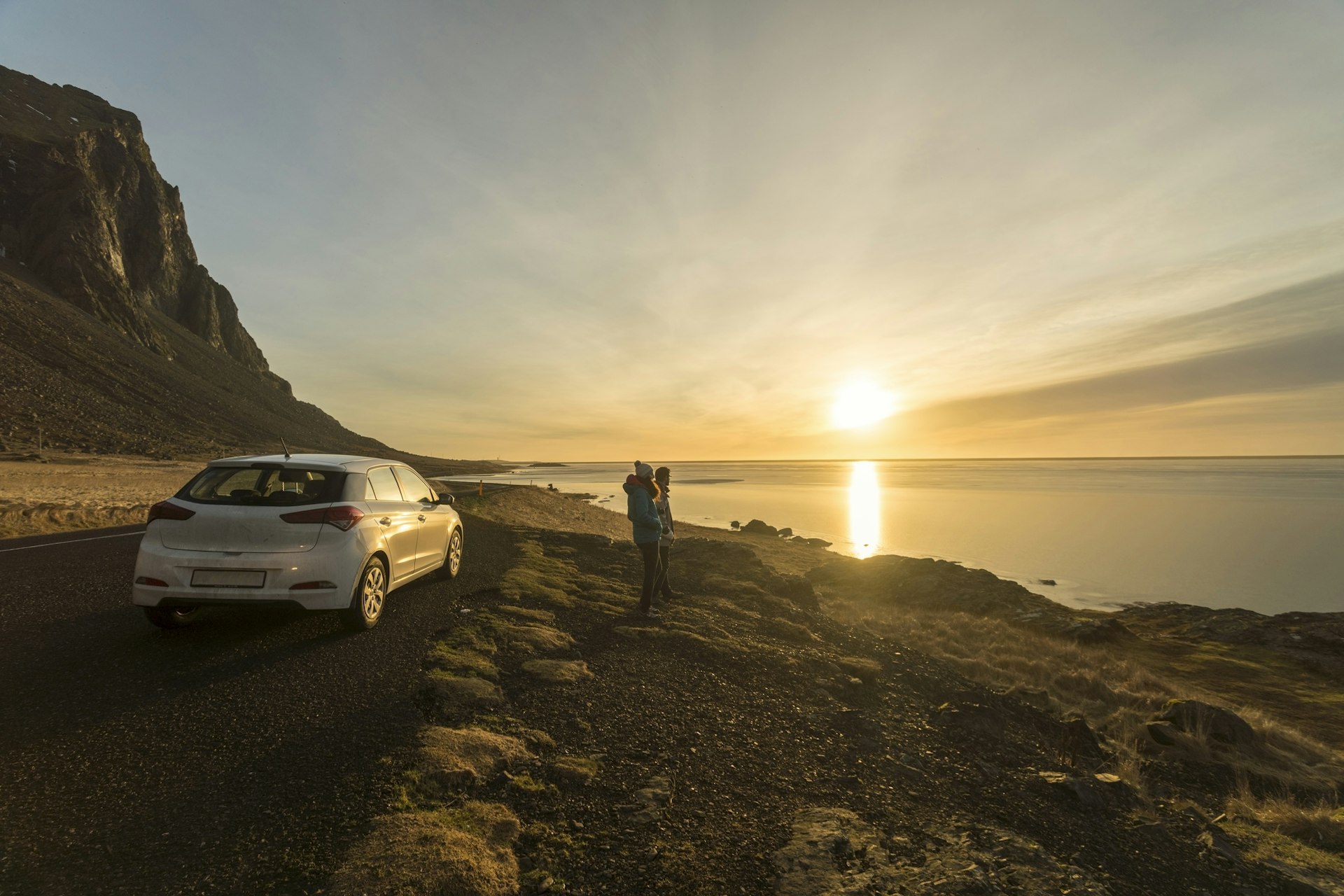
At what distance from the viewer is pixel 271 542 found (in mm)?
6254

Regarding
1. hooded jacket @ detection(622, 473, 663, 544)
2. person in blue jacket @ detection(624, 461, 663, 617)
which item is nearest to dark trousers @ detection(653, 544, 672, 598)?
person in blue jacket @ detection(624, 461, 663, 617)

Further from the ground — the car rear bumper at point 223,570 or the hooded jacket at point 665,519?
the hooded jacket at point 665,519

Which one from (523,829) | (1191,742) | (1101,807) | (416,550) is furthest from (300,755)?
(1191,742)

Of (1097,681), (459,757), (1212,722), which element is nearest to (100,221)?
(459,757)

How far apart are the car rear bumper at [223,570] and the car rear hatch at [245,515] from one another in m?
0.08

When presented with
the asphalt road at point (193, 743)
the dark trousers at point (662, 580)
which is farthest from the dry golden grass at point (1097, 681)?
the asphalt road at point (193, 743)

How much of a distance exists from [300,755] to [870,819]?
4254 millimetres

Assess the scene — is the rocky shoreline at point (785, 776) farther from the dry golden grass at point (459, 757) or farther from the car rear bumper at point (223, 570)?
the car rear bumper at point (223, 570)

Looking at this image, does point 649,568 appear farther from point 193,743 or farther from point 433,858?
point 433,858

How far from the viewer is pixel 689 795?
432cm

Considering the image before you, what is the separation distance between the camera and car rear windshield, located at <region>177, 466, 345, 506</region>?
21.4 ft

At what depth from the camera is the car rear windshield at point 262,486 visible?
652 centimetres

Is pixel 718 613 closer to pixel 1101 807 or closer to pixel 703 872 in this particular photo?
pixel 1101 807

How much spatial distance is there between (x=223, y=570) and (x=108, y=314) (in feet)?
427
